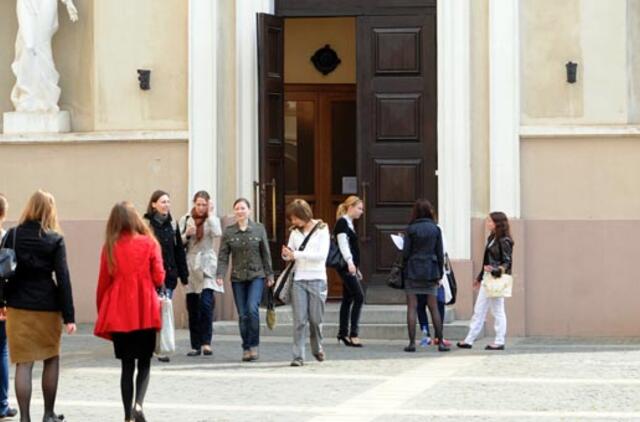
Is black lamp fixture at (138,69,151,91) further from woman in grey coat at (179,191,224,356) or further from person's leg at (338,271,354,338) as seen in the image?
person's leg at (338,271,354,338)

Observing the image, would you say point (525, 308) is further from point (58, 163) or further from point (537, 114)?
point (58, 163)

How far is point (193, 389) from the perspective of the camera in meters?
15.2

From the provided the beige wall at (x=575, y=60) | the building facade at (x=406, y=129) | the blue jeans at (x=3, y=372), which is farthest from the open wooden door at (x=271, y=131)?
the blue jeans at (x=3, y=372)

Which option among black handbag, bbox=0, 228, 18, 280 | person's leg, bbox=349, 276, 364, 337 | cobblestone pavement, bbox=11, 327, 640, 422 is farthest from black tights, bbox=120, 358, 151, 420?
person's leg, bbox=349, 276, 364, 337

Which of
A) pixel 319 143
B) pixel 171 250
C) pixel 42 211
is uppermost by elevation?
pixel 319 143

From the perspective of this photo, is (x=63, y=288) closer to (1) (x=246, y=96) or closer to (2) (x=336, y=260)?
(2) (x=336, y=260)

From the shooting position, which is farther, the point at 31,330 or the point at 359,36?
the point at 359,36

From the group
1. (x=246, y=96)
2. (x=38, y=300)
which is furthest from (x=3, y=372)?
(x=246, y=96)

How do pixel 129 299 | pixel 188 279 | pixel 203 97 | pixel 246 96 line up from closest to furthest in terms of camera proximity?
pixel 129 299, pixel 188 279, pixel 203 97, pixel 246 96

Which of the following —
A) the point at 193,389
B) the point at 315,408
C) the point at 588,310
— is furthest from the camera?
the point at 588,310

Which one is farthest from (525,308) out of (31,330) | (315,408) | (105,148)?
(31,330)

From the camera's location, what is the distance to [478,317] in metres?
19.0

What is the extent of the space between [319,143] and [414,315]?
20.1 feet

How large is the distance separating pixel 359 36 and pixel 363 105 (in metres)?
0.87
